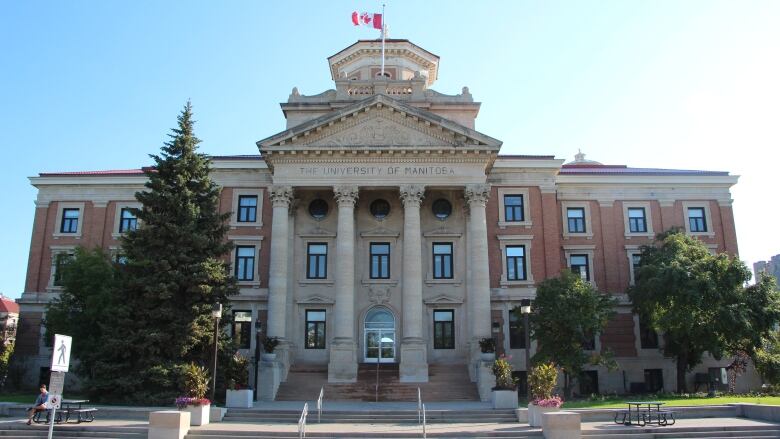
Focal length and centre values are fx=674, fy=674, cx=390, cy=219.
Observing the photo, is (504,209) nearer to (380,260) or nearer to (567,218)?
(567,218)

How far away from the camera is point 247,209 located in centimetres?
4406

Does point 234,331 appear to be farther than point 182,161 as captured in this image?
Yes

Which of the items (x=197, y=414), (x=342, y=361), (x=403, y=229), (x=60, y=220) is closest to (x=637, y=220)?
(x=403, y=229)

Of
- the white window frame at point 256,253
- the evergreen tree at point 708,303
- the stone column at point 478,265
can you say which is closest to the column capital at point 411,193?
the stone column at point 478,265

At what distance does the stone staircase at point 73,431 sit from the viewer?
21625 millimetres

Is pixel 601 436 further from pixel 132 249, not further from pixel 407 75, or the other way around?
pixel 407 75

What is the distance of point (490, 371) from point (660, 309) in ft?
33.7

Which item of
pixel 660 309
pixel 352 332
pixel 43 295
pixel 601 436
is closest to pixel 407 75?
pixel 352 332

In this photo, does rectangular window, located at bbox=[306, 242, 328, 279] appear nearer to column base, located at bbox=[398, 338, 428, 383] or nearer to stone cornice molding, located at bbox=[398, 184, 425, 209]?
stone cornice molding, located at bbox=[398, 184, 425, 209]

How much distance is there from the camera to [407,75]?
50.0 meters

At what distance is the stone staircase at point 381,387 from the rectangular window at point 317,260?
6.14m

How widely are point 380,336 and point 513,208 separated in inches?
465

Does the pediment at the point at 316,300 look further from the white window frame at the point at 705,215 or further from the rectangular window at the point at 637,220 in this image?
the white window frame at the point at 705,215

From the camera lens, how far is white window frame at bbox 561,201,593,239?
43.8 m
